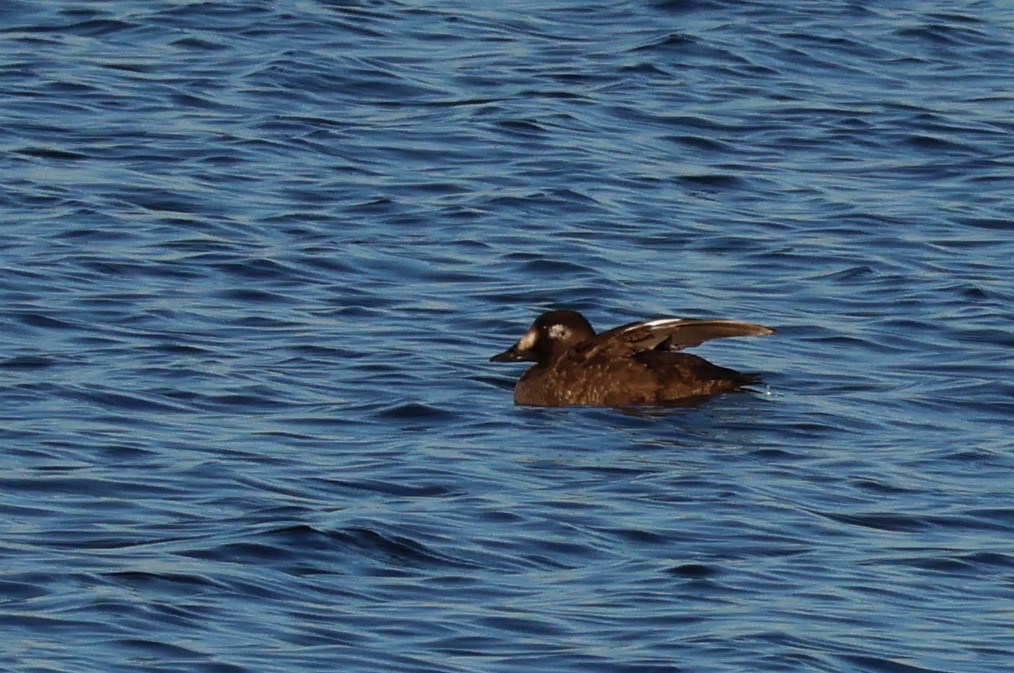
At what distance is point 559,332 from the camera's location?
1295 cm

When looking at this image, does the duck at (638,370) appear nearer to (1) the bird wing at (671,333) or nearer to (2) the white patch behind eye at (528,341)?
(1) the bird wing at (671,333)

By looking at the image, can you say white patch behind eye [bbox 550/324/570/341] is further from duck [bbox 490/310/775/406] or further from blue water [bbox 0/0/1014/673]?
blue water [bbox 0/0/1014/673]

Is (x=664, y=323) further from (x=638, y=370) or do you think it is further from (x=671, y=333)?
(x=638, y=370)

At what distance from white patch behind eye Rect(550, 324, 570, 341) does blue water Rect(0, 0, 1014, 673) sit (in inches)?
14.2

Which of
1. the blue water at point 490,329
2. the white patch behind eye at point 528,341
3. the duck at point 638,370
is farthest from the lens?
the white patch behind eye at point 528,341

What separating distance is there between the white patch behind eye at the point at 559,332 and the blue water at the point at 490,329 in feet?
1.18

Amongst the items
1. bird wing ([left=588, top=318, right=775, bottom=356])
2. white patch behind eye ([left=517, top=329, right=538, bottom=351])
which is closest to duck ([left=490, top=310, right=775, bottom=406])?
bird wing ([left=588, top=318, right=775, bottom=356])

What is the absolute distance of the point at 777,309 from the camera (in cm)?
1423

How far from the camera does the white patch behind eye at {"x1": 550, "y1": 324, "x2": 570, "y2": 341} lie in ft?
42.3

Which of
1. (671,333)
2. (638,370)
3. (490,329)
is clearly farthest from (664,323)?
(490,329)

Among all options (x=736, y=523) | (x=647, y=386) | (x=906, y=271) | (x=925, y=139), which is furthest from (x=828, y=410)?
(x=925, y=139)

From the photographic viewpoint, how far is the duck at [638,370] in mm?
12141

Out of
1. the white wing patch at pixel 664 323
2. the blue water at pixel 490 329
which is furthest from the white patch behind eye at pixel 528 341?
the white wing patch at pixel 664 323

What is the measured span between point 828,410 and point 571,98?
8.06 metres
